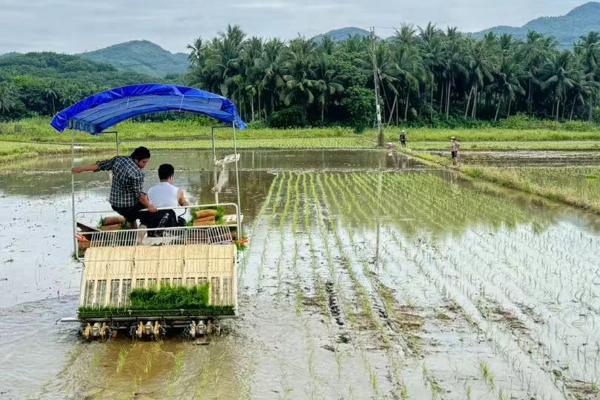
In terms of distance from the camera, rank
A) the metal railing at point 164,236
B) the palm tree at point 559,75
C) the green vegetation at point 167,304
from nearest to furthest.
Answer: the green vegetation at point 167,304, the metal railing at point 164,236, the palm tree at point 559,75

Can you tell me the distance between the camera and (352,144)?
119 ft

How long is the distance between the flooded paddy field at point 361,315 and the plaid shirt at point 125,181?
45.0 inches

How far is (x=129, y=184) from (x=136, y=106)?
1225 mm

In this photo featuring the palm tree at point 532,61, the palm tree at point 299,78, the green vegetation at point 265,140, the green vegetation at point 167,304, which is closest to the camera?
the green vegetation at point 167,304

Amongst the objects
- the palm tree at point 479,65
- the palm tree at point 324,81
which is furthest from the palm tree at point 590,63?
the palm tree at point 324,81

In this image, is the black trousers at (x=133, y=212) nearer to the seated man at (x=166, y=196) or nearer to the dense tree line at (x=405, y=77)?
the seated man at (x=166, y=196)

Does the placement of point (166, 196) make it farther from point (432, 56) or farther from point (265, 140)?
point (432, 56)

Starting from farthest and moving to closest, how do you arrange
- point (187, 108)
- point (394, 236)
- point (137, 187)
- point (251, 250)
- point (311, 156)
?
1. point (311, 156)
2. point (394, 236)
3. point (251, 250)
4. point (187, 108)
5. point (137, 187)

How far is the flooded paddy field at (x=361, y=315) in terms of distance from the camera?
4.98 m

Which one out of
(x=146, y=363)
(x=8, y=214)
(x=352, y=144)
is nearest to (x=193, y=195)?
(x=8, y=214)

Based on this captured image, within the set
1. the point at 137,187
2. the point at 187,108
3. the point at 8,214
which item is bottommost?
the point at 8,214

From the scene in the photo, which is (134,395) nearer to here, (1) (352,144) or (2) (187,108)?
(2) (187,108)

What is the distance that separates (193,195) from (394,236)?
6951mm

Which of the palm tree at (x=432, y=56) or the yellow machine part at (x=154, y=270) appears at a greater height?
the palm tree at (x=432, y=56)
